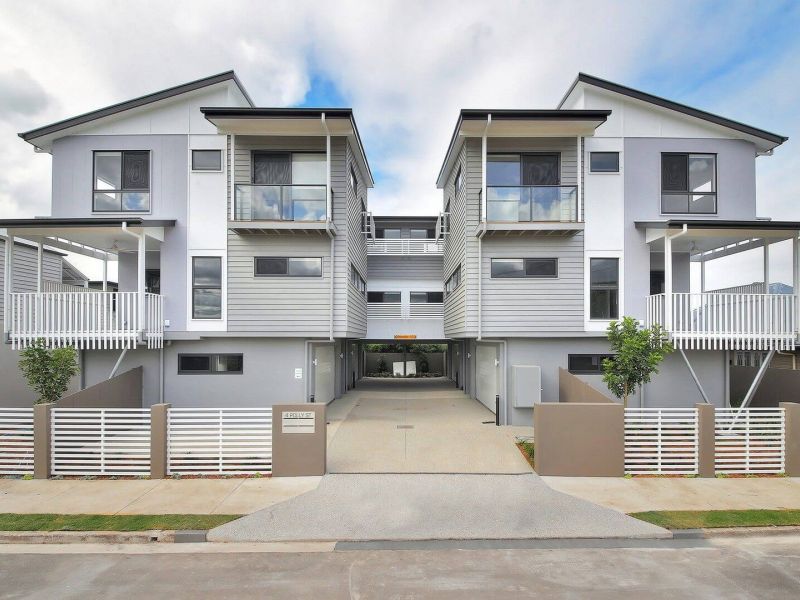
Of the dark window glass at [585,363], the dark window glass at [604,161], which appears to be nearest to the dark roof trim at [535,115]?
the dark window glass at [604,161]

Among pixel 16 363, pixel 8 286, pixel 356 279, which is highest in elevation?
pixel 356 279

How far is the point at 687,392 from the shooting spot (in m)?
13.6

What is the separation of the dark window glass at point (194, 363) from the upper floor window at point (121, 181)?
15.2 feet

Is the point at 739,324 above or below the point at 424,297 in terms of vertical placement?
below

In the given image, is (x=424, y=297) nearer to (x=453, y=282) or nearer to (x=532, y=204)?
(x=453, y=282)

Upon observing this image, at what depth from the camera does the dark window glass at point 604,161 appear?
13.9 meters

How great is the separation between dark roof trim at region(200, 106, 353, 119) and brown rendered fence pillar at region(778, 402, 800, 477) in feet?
40.5

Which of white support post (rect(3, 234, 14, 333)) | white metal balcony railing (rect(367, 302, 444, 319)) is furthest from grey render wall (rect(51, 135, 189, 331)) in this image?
white metal balcony railing (rect(367, 302, 444, 319))

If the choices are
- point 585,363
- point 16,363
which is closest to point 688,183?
point 585,363

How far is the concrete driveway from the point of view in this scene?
9.32 m

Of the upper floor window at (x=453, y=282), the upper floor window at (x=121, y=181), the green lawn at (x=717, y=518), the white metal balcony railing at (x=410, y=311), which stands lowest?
the green lawn at (x=717, y=518)

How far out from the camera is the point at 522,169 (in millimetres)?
14109

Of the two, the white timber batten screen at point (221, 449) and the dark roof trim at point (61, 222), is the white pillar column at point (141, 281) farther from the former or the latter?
the white timber batten screen at point (221, 449)

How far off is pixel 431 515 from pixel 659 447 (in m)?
4.95
